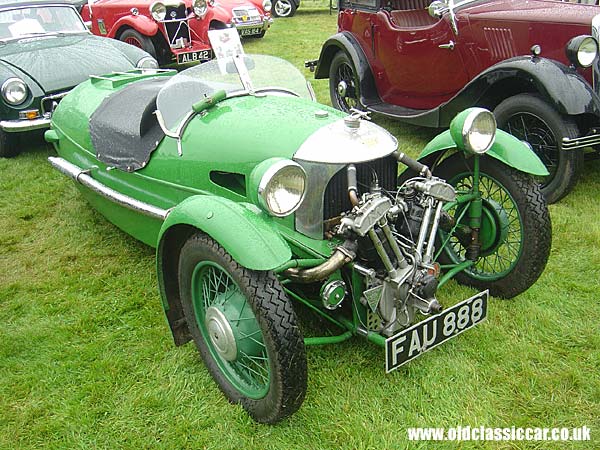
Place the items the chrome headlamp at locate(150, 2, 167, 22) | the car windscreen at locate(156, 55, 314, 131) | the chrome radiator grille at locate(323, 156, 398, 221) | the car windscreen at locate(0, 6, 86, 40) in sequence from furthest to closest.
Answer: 1. the chrome headlamp at locate(150, 2, 167, 22)
2. the car windscreen at locate(0, 6, 86, 40)
3. the car windscreen at locate(156, 55, 314, 131)
4. the chrome radiator grille at locate(323, 156, 398, 221)

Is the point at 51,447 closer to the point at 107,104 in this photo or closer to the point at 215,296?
the point at 215,296

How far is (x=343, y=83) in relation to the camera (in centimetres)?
654

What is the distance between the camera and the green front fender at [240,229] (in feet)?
7.10

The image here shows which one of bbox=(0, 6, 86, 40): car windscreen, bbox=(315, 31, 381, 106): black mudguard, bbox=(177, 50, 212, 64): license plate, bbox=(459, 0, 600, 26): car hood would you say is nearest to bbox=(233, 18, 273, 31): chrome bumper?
bbox=(177, 50, 212, 64): license plate

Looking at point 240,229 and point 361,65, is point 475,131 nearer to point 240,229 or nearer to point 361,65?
point 240,229

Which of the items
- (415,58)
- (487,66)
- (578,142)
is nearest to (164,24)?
(415,58)

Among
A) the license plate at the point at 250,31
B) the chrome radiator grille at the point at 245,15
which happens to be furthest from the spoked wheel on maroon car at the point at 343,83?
the license plate at the point at 250,31

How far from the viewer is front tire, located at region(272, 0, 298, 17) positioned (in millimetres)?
15477

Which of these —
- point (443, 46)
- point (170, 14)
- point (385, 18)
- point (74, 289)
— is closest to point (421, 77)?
point (443, 46)

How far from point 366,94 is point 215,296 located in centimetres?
407

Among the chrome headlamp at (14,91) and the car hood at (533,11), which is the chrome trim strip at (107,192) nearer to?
the chrome headlamp at (14,91)

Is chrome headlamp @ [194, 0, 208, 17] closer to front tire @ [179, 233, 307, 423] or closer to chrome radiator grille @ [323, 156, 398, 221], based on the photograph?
chrome radiator grille @ [323, 156, 398, 221]

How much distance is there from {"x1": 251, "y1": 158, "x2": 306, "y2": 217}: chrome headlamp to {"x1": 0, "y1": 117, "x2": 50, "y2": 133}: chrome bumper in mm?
4212

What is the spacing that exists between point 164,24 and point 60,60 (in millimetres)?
3500
